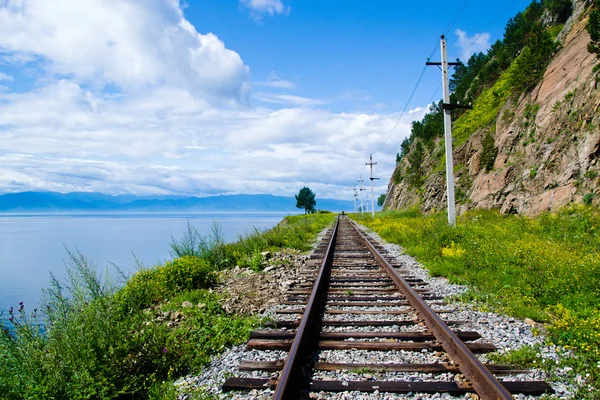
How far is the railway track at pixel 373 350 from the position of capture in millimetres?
3408

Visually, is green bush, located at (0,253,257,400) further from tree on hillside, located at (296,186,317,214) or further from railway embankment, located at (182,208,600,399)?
Result: tree on hillside, located at (296,186,317,214)

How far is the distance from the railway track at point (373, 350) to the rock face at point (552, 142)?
12611mm

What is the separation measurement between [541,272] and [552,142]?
50.4 feet

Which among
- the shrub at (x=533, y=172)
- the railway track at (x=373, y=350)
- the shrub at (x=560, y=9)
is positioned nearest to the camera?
the railway track at (x=373, y=350)

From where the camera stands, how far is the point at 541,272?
6969 millimetres

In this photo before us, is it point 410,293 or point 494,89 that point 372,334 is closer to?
point 410,293

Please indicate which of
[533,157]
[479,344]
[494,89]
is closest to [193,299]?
[479,344]

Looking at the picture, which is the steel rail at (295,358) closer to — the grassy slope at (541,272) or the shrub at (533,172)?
the grassy slope at (541,272)

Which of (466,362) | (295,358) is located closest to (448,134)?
(466,362)

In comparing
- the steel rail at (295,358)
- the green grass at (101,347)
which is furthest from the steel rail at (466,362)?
the green grass at (101,347)

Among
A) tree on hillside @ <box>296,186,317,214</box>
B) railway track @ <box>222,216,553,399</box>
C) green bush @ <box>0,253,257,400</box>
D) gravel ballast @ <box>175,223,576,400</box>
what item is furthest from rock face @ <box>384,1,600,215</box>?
tree on hillside @ <box>296,186,317,214</box>

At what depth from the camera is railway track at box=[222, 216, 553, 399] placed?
3408 mm

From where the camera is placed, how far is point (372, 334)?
4848mm

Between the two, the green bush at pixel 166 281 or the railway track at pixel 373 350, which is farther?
the green bush at pixel 166 281
